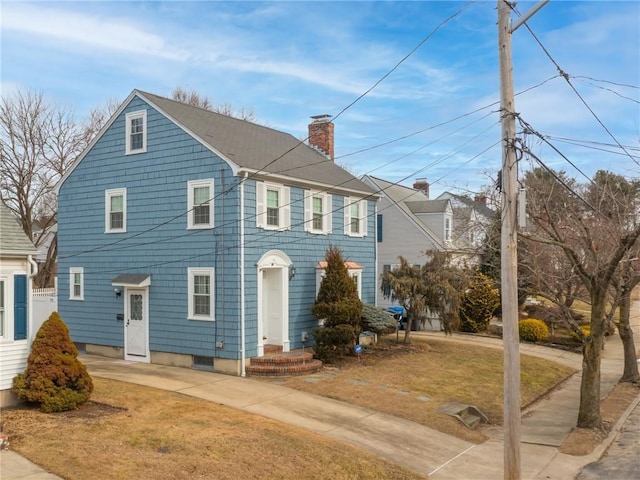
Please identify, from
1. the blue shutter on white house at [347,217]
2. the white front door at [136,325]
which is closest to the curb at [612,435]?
the blue shutter on white house at [347,217]

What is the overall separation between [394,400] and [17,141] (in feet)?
92.2

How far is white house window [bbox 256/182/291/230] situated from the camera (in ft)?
53.7

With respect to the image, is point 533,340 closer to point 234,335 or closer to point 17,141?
point 234,335

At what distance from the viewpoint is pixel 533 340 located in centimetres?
2552

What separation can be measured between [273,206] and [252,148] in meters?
2.40

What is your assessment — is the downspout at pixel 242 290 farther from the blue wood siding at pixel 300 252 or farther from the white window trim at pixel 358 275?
the white window trim at pixel 358 275

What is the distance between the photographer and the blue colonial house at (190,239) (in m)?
15.8

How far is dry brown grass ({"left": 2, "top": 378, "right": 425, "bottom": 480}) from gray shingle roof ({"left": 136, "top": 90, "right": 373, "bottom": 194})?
7482 mm

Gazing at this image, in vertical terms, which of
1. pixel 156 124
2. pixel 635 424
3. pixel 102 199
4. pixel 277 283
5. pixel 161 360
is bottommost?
pixel 635 424

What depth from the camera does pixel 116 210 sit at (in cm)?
1819

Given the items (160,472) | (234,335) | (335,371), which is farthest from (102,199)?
(160,472)

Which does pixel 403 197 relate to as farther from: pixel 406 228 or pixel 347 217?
pixel 347 217

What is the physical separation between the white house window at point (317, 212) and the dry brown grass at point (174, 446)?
329 inches

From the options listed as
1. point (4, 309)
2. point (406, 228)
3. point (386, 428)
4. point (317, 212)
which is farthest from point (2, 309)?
point (406, 228)
